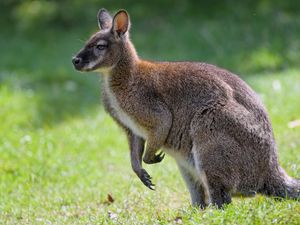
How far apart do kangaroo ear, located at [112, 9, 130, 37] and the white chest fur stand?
0.43 m

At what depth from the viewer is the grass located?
6238 millimetres

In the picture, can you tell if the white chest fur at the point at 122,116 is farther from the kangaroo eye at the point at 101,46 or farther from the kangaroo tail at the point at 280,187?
the kangaroo tail at the point at 280,187

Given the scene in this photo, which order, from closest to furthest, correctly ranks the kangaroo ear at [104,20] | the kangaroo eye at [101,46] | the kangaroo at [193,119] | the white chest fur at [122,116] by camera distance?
1. the kangaroo at [193,119]
2. the white chest fur at [122,116]
3. the kangaroo eye at [101,46]
4. the kangaroo ear at [104,20]

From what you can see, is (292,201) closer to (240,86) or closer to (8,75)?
(240,86)

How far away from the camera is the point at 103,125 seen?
1012 cm

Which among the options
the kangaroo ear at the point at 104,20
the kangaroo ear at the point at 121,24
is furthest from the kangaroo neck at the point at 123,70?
the kangaroo ear at the point at 104,20

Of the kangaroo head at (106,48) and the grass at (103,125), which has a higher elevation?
the kangaroo head at (106,48)

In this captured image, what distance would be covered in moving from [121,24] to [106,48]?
280mm

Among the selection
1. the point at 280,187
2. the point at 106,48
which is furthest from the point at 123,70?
the point at 280,187

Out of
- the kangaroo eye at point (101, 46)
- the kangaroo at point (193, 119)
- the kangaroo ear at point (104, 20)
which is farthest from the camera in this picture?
the kangaroo ear at point (104, 20)

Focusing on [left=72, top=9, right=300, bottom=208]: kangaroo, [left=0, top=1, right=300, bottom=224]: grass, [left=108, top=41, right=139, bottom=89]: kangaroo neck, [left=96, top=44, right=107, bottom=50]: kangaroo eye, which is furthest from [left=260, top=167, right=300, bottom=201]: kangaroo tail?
[left=96, top=44, right=107, bottom=50]: kangaroo eye

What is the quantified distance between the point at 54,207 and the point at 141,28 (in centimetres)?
924

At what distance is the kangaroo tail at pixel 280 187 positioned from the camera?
18.8 feet

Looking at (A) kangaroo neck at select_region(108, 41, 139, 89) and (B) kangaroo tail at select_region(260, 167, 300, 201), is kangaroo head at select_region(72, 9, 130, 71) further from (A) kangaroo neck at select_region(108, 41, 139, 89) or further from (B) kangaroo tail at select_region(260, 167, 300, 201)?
(B) kangaroo tail at select_region(260, 167, 300, 201)
